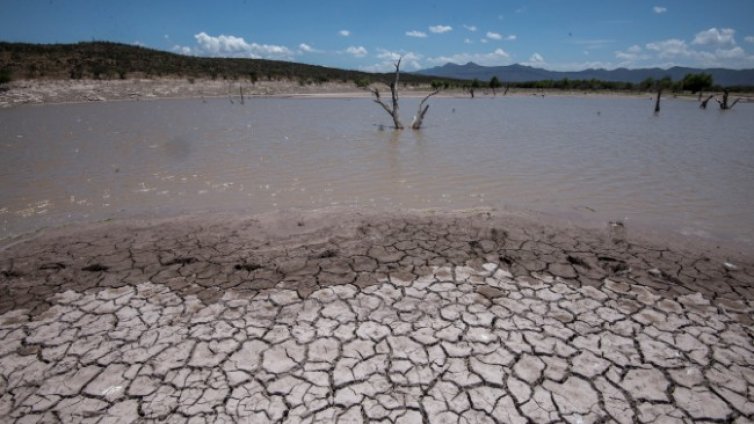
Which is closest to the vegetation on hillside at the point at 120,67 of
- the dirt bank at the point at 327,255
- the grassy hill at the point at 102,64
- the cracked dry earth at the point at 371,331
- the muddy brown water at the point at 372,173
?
the grassy hill at the point at 102,64

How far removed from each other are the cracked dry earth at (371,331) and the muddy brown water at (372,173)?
181 cm

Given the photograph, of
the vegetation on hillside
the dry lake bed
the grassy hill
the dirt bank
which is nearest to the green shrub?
the vegetation on hillside

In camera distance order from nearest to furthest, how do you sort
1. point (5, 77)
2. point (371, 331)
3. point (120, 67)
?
point (371, 331) < point (5, 77) < point (120, 67)

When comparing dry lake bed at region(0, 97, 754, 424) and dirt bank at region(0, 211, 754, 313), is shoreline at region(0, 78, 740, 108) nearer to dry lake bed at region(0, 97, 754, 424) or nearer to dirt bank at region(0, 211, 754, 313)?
dry lake bed at region(0, 97, 754, 424)

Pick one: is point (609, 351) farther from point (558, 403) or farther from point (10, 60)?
point (10, 60)

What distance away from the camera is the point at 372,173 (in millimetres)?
9367

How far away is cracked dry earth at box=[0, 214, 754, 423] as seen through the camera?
276 cm

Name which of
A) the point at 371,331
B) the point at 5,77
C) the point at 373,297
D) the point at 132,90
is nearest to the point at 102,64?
the point at 132,90

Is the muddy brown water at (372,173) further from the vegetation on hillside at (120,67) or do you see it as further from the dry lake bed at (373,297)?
the vegetation on hillside at (120,67)

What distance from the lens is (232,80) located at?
42.1 meters

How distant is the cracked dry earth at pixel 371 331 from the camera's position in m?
2.76

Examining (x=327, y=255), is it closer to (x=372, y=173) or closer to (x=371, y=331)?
(x=371, y=331)

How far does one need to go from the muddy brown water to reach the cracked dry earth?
5.95ft

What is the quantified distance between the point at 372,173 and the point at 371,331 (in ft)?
20.4
